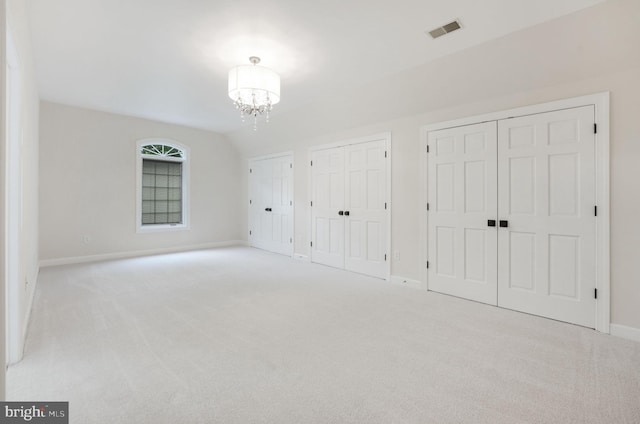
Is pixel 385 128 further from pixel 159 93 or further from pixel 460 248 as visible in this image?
pixel 159 93

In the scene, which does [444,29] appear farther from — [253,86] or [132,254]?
[132,254]

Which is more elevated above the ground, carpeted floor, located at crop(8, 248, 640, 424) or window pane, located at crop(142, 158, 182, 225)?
window pane, located at crop(142, 158, 182, 225)

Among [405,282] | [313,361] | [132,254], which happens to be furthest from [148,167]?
[313,361]

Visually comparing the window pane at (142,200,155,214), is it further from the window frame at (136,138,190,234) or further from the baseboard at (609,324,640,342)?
the baseboard at (609,324,640,342)

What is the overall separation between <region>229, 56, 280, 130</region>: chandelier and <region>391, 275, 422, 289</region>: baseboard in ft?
9.51

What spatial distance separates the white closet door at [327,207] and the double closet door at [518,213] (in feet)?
5.38

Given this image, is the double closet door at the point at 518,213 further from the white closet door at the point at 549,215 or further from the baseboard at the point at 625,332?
the baseboard at the point at 625,332

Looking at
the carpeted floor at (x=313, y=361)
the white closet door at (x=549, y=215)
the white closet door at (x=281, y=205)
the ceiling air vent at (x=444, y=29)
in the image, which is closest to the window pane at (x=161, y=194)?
the white closet door at (x=281, y=205)

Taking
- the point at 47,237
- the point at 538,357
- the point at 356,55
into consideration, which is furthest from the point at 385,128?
the point at 47,237

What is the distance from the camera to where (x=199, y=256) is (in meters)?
6.06

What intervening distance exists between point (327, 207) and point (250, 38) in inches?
121

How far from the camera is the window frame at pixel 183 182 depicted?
6.01 metres

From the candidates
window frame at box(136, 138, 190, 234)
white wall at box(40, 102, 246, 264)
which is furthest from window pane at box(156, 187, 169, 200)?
white wall at box(40, 102, 246, 264)

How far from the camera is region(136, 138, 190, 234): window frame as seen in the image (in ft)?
19.7
